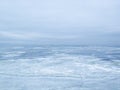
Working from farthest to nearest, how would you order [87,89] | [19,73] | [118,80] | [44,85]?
[19,73], [118,80], [44,85], [87,89]

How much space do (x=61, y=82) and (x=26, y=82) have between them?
162 centimetres

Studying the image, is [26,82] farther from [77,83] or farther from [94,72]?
[94,72]

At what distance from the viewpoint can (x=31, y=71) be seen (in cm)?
1393

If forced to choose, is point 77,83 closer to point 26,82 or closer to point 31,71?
point 26,82

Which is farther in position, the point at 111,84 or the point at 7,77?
the point at 7,77

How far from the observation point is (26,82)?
437 inches

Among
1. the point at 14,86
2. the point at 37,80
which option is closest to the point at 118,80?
the point at 37,80

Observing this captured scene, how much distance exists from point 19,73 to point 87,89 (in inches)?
188

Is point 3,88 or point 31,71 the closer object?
point 3,88

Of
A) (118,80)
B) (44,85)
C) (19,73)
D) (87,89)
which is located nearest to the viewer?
(87,89)

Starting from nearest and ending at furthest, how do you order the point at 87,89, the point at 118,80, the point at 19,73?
the point at 87,89 < the point at 118,80 < the point at 19,73

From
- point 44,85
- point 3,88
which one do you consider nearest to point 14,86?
point 3,88

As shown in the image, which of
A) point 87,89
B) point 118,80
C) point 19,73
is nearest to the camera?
point 87,89

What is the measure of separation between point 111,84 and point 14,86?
14.0ft
